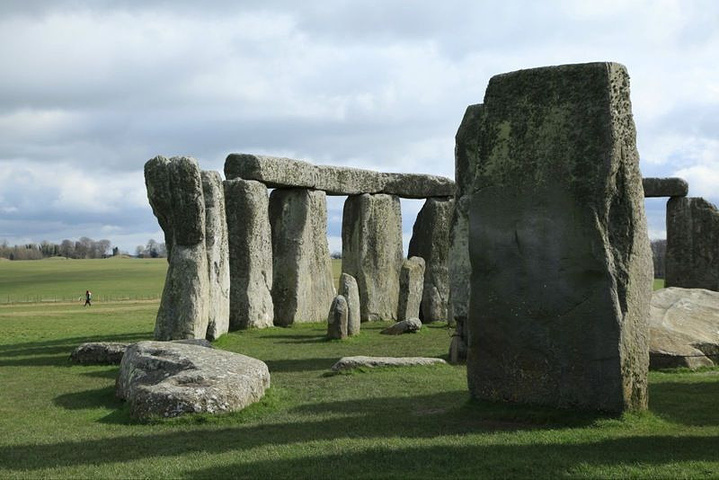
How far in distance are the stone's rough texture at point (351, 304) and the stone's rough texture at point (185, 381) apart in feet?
29.2

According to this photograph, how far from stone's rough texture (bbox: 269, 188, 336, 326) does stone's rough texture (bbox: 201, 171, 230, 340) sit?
4.48 meters

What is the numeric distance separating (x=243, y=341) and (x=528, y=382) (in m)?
10.6

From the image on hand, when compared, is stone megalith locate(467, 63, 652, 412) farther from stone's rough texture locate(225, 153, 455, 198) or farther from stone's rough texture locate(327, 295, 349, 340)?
stone's rough texture locate(225, 153, 455, 198)

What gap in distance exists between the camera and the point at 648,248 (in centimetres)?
960

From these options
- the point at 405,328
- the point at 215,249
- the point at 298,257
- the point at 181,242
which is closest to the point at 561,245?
the point at 181,242

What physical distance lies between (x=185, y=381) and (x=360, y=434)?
2.39 meters

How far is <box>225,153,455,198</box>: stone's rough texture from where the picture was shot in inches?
898

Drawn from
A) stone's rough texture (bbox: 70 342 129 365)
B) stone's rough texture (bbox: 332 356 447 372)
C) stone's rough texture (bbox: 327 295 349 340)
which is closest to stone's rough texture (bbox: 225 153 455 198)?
stone's rough texture (bbox: 327 295 349 340)

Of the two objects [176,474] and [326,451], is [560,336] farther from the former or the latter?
[176,474]

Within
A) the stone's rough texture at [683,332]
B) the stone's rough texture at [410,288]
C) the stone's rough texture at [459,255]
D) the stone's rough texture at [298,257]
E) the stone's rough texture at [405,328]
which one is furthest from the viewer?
the stone's rough texture at [410,288]

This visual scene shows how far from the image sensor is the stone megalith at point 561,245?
29.7 feet

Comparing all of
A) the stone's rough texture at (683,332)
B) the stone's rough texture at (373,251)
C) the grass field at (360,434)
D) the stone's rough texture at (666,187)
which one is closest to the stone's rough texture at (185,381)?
the grass field at (360,434)

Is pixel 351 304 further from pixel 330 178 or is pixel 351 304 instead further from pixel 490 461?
pixel 490 461

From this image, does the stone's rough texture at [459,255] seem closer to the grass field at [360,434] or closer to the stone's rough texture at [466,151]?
the stone's rough texture at [466,151]
